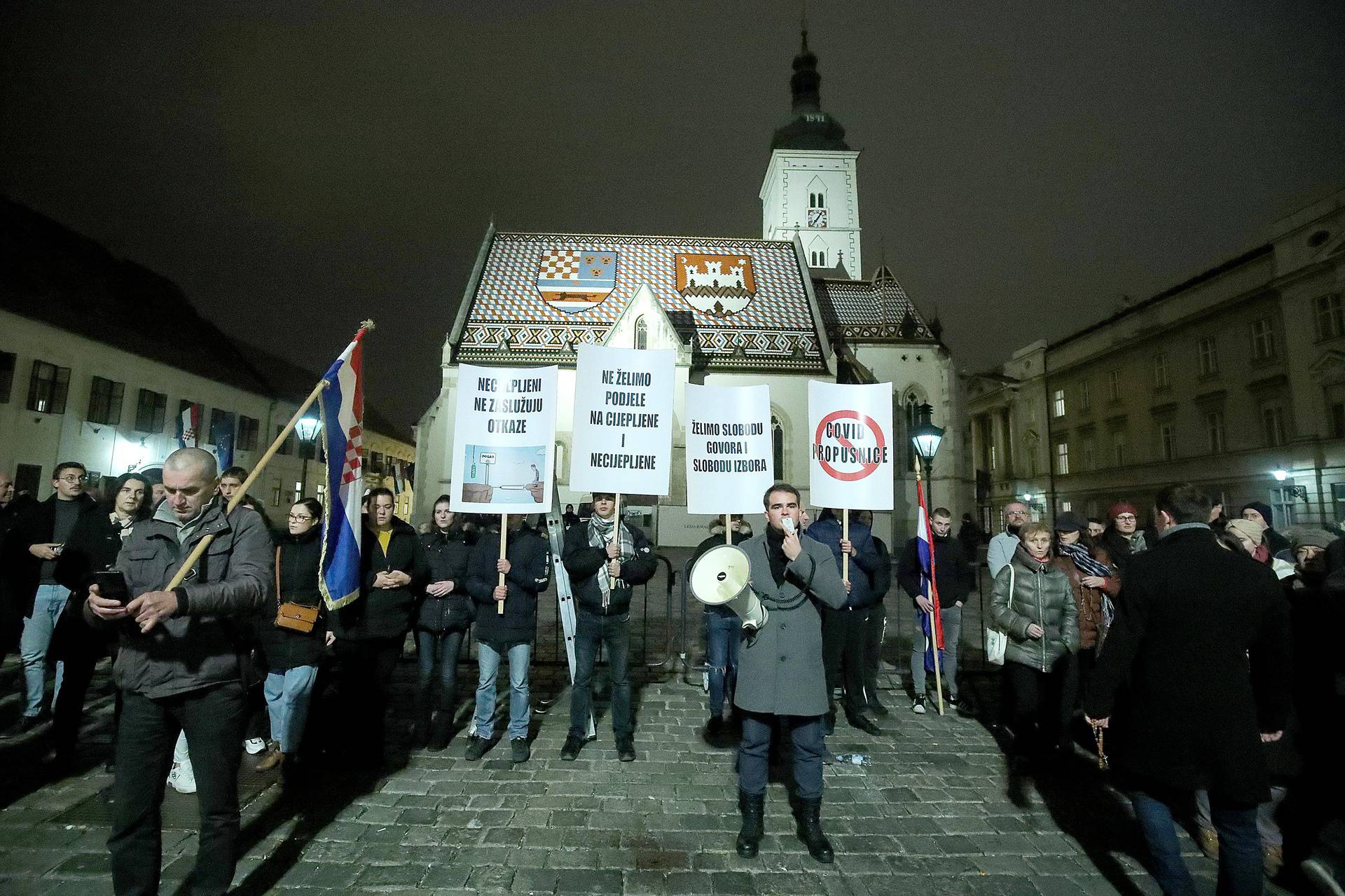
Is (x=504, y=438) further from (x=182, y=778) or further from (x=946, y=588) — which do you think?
(x=946, y=588)

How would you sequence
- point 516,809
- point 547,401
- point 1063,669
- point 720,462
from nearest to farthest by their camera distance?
point 516,809
point 1063,669
point 547,401
point 720,462

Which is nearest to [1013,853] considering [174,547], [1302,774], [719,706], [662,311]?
[1302,774]

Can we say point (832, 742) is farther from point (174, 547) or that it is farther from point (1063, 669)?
point (174, 547)

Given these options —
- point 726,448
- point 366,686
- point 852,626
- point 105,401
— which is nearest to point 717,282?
point 105,401

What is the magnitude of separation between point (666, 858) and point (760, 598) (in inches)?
60.0

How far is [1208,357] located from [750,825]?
35748 mm

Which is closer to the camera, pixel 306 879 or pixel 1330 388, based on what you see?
pixel 306 879

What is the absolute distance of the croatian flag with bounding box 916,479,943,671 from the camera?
6.52 m

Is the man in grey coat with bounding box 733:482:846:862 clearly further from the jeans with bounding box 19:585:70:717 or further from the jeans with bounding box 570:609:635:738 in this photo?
the jeans with bounding box 19:585:70:717

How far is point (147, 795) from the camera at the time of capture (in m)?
2.90

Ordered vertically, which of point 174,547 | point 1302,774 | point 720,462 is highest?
point 720,462

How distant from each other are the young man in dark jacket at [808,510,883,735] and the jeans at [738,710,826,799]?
2.05m

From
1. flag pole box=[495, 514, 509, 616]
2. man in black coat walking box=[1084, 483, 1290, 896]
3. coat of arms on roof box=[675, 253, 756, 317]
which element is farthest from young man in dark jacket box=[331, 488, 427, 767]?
coat of arms on roof box=[675, 253, 756, 317]

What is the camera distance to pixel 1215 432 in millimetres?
28812
